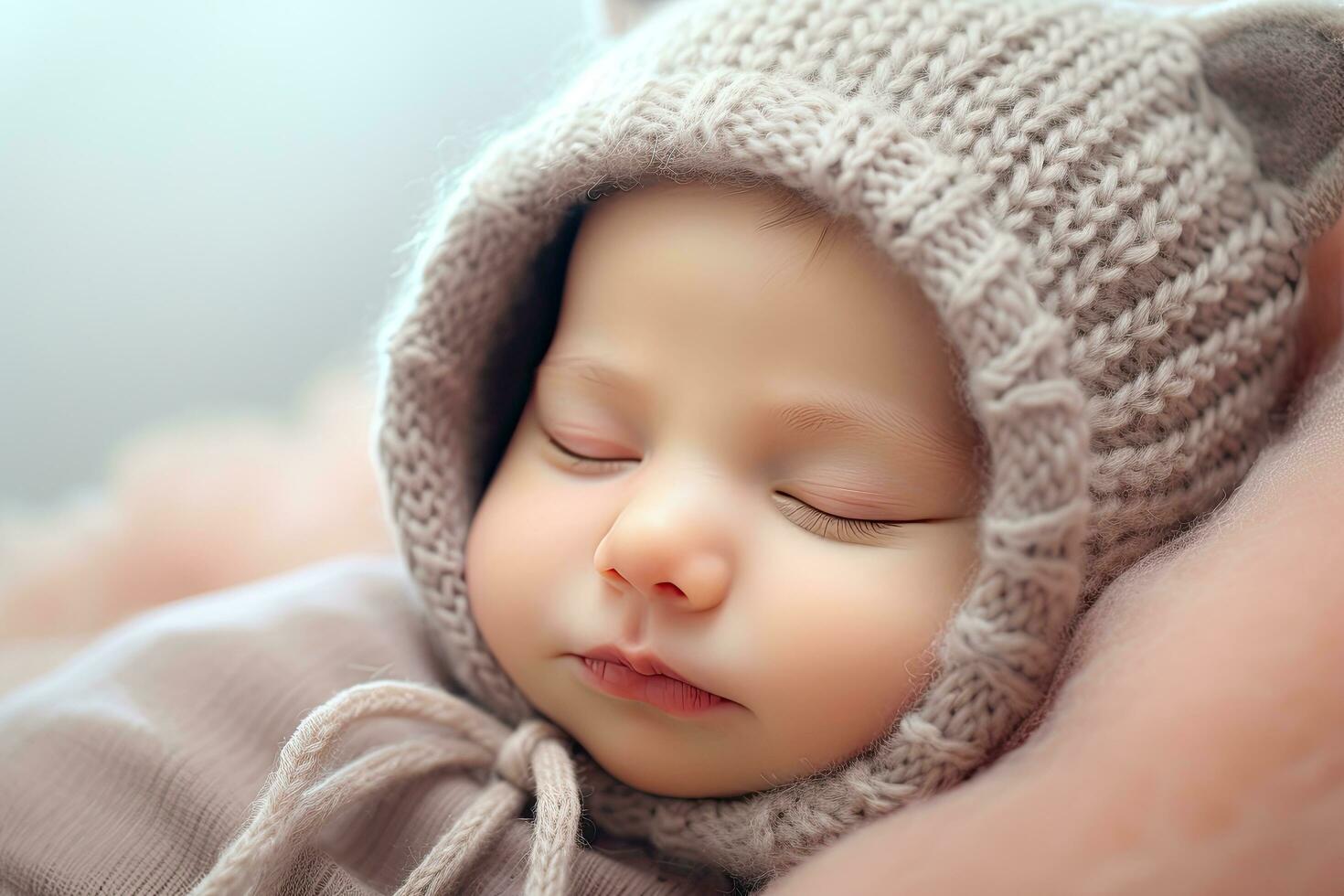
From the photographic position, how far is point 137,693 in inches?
37.0

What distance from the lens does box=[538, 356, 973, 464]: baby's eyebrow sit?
79 cm

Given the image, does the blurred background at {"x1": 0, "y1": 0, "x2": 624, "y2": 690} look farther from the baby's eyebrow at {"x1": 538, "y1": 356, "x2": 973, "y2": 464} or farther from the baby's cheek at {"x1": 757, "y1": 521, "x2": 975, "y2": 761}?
the baby's cheek at {"x1": 757, "y1": 521, "x2": 975, "y2": 761}

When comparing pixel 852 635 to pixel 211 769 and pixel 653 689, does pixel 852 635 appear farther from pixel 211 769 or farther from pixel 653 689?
pixel 211 769

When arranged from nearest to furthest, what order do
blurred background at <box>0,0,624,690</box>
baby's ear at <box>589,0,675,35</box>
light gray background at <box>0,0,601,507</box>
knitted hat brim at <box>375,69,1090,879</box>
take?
knitted hat brim at <box>375,69,1090,879</box>
baby's ear at <box>589,0,675,35</box>
blurred background at <box>0,0,624,690</box>
light gray background at <box>0,0,601,507</box>

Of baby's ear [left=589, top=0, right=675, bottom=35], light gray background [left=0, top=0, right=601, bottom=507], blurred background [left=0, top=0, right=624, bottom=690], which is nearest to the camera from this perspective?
baby's ear [left=589, top=0, right=675, bottom=35]

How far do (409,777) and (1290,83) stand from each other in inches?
34.6

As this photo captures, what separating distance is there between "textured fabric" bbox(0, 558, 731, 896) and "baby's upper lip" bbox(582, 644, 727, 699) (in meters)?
0.16

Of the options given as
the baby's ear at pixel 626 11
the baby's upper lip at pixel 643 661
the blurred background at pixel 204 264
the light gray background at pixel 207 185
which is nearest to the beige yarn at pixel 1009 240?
the baby's upper lip at pixel 643 661

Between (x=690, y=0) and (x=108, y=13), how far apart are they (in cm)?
94

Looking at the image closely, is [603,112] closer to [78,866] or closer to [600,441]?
[600,441]

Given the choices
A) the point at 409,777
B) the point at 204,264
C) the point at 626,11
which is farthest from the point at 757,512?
the point at 204,264

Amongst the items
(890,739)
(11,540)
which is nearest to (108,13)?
(11,540)

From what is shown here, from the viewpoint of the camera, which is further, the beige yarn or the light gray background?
the light gray background

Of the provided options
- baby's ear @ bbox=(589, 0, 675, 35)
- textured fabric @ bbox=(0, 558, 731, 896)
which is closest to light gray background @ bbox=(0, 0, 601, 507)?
baby's ear @ bbox=(589, 0, 675, 35)
